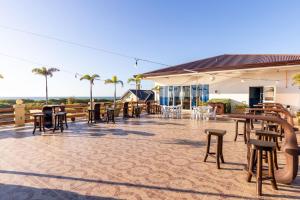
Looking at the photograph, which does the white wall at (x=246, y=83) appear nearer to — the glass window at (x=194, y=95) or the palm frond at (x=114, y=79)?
the glass window at (x=194, y=95)

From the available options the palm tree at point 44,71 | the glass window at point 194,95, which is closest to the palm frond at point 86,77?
the palm tree at point 44,71

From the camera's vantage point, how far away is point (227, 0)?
1361 cm

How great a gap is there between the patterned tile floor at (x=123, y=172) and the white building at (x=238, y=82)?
298 inches

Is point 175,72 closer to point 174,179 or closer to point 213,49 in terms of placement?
point 213,49

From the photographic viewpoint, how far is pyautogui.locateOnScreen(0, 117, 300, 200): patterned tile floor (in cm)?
314

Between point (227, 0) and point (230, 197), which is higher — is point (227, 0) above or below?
above

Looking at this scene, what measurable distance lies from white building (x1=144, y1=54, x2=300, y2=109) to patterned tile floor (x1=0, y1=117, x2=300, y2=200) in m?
7.57

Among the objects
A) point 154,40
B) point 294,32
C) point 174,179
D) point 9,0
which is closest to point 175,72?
point 154,40

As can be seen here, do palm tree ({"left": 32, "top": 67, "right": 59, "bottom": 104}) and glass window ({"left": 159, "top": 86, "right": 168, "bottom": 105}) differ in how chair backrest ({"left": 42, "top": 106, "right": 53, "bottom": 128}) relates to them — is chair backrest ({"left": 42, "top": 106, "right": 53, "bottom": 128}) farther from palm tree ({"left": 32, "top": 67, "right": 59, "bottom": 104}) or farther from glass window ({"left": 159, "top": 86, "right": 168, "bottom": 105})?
palm tree ({"left": 32, "top": 67, "right": 59, "bottom": 104})

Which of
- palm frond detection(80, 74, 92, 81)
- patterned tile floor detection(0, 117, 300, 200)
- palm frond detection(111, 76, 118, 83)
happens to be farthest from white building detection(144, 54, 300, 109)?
patterned tile floor detection(0, 117, 300, 200)

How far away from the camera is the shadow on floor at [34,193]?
3.02 metres

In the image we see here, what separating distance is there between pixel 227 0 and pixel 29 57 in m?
13.8

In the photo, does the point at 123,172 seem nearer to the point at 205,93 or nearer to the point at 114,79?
the point at 114,79

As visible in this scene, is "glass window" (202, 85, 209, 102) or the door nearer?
the door
